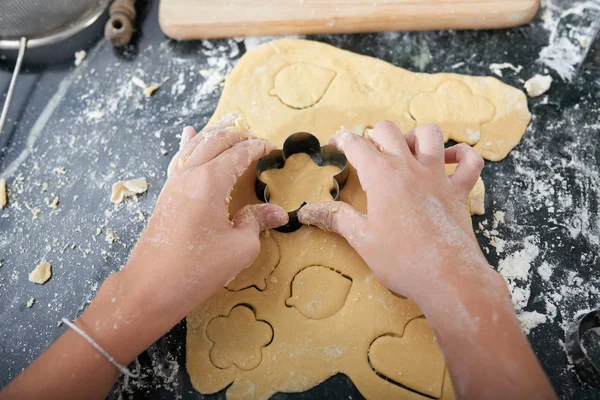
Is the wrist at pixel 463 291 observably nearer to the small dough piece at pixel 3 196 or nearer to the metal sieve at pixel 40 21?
the small dough piece at pixel 3 196

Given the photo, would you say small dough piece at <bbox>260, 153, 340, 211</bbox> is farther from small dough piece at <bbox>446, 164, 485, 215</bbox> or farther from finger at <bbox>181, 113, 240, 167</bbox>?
small dough piece at <bbox>446, 164, 485, 215</bbox>

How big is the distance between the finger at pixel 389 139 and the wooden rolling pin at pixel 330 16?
60 cm

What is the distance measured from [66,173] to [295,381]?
1.02 meters

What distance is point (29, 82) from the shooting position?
177 centimetres

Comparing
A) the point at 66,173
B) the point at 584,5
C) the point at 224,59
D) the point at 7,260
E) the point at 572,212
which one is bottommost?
the point at 7,260

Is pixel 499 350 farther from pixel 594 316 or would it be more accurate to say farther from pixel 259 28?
pixel 259 28

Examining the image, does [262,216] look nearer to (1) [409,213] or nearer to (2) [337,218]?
(2) [337,218]

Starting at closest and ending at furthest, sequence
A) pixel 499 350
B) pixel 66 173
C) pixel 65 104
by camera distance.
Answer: pixel 499 350
pixel 66 173
pixel 65 104

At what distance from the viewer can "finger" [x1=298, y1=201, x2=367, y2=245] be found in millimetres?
1160

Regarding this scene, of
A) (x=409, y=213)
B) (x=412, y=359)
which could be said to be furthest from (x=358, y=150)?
(x=412, y=359)

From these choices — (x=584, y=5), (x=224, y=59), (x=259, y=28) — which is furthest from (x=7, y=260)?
(x=584, y=5)

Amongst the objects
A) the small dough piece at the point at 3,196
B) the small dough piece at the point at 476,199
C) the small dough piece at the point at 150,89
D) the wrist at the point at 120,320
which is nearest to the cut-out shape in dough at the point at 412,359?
the small dough piece at the point at 476,199

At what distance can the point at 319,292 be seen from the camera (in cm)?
126

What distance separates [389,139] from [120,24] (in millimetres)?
1147
